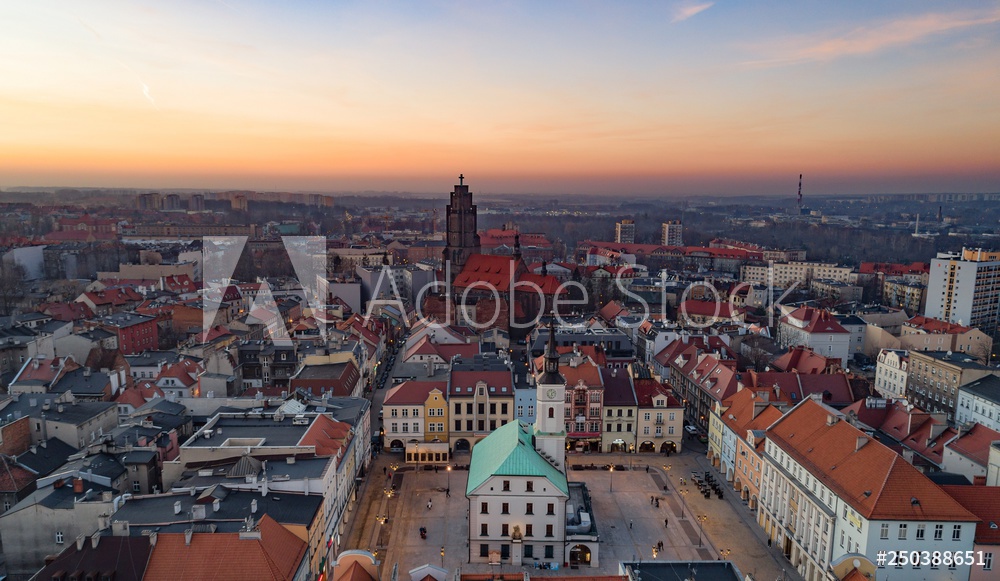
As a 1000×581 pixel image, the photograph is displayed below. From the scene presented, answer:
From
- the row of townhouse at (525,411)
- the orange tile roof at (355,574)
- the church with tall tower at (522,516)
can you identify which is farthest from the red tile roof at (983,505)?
the orange tile roof at (355,574)

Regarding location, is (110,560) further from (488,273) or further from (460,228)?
(460,228)

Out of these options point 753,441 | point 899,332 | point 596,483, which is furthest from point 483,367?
point 899,332

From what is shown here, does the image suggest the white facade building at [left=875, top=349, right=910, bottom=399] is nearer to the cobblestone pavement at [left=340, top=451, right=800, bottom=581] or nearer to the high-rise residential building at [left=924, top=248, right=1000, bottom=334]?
the cobblestone pavement at [left=340, top=451, right=800, bottom=581]

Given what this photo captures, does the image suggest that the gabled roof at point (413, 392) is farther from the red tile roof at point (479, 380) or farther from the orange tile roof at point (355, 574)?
the orange tile roof at point (355, 574)

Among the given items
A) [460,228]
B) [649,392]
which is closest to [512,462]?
[649,392]

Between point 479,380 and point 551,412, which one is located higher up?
point 551,412

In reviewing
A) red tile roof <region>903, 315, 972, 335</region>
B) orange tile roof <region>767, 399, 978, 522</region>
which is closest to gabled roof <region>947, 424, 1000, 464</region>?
orange tile roof <region>767, 399, 978, 522</region>
